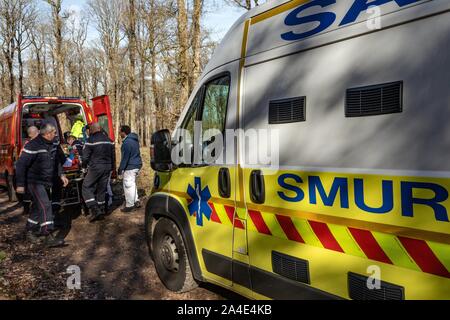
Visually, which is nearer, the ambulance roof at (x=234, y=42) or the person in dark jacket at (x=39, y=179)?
the ambulance roof at (x=234, y=42)

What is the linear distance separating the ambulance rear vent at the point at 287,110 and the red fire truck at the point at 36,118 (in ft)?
18.9

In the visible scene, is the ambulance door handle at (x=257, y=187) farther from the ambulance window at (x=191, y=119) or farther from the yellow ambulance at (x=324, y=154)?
the ambulance window at (x=191, y=119)

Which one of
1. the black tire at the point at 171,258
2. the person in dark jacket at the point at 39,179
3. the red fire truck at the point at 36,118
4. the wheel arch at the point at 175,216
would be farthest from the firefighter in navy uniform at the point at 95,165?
the black tire at the point at 171,258

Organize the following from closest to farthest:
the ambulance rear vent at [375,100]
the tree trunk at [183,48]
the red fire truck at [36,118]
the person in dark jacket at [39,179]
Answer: the ambulance rear vent at [375,100] < the person in dark jacket at [39,179] < the red fire truck at [36,118] < the tree trunk at [183,48]

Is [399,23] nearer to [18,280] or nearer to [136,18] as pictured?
[18,280]

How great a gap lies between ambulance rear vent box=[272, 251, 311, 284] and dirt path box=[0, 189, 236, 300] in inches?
59.6

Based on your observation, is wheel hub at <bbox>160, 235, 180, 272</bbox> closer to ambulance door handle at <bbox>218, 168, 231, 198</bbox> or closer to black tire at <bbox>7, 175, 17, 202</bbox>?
ambulance door handle at <bbox>218, 168, 231, 198</bbox>

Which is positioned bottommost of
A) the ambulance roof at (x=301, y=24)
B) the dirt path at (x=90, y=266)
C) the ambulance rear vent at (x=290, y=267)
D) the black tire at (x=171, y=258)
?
the dirt path at (x=90, y=266)

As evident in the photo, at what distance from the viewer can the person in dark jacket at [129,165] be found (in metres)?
7.91

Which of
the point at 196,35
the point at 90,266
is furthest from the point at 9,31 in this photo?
the point at 90,266

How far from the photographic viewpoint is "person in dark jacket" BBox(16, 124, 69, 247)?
18.7 feet

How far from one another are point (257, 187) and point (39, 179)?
425 centimetres

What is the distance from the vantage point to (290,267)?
2652mm

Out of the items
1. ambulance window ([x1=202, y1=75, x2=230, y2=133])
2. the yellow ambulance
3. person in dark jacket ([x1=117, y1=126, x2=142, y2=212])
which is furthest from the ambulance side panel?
person in dark jacket ([x1=117, y1=126, x2=142, y2=212])
